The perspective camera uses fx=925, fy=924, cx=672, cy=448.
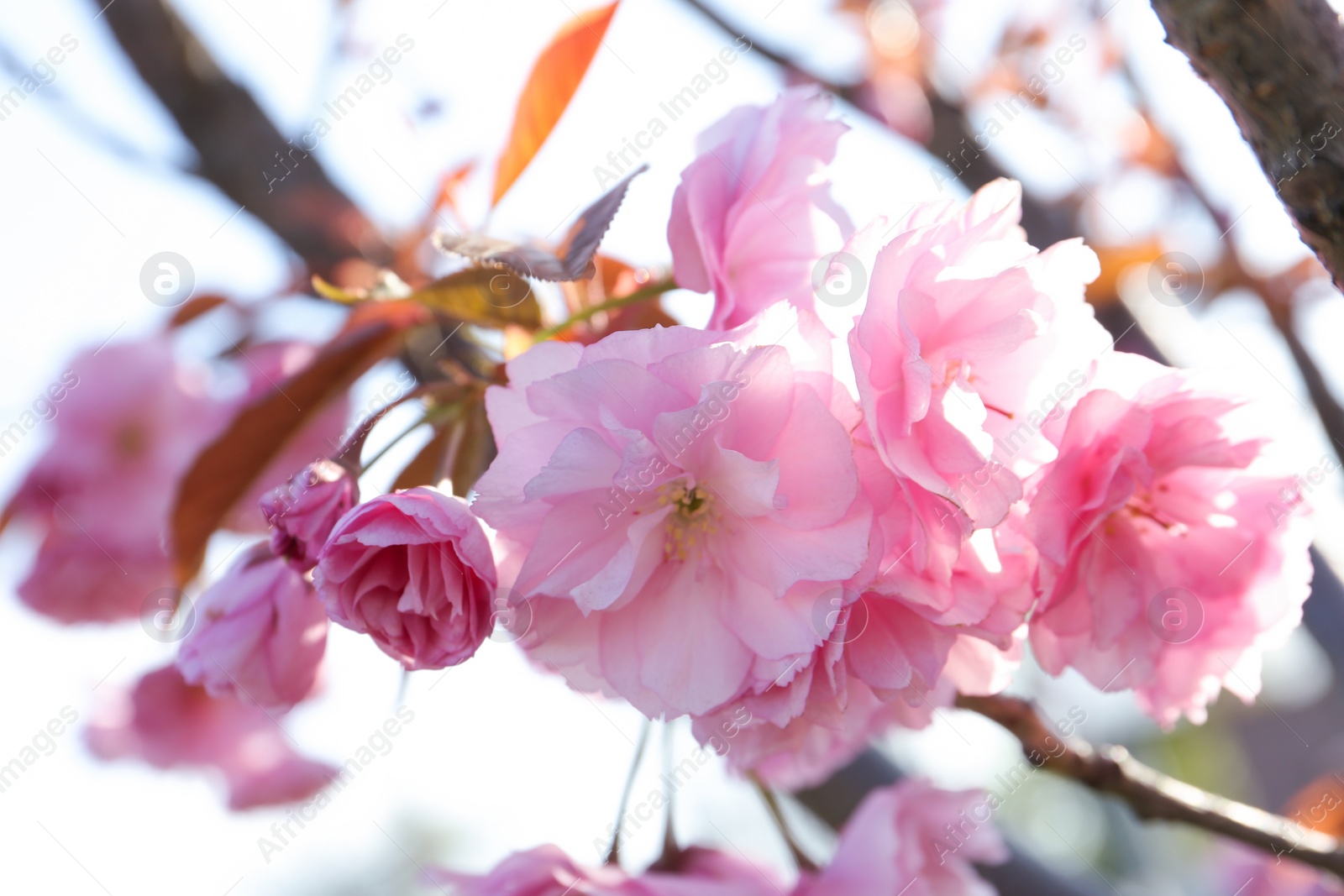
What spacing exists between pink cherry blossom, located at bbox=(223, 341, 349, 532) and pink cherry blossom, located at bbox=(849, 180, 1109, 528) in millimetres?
830

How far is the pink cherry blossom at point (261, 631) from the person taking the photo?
81cm

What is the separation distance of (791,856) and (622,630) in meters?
0.50

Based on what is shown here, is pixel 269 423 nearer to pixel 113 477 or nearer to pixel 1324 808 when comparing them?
A: pixel 113 477

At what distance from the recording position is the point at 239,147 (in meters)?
1.52

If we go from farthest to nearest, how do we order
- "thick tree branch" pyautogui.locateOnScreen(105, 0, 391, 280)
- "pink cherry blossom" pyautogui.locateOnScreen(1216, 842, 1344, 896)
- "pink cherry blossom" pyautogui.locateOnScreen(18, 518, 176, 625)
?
1. "pink cherry blossom" pyautogui.locateOnScreen(1216, 842, 1344, 896)
2. "thick tree branch" pyautogui.locateOnScreen(105, 0, 391, 280)
3. "pink cherry blossom" pyautogui.locateOnScreen(18, 518, 176, 625)

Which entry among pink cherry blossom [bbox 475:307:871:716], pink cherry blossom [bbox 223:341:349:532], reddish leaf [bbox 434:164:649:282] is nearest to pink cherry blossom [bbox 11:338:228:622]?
pink cherry blossom [bbox 223:341:349:532]

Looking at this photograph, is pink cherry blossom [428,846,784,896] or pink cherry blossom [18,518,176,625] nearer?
pink cherry blossom [428,846,784,896]

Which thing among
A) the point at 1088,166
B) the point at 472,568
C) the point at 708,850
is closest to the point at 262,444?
the point at 472,568

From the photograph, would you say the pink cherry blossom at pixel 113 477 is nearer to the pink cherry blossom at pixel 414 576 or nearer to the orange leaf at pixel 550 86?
the orange leaf at pixel 550 86

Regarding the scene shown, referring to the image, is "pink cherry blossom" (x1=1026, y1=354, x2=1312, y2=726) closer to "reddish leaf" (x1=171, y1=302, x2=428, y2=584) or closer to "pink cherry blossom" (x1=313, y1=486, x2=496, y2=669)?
"pink cherry blossom" (x1=313, y1=486, x2=496, y2=669)

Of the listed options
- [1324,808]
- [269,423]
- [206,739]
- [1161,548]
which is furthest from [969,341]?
[206,739]

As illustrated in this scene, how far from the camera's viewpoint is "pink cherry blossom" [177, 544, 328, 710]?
81 cm

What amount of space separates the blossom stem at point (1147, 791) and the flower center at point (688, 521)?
0.36 meters

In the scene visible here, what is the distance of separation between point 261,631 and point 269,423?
0.97 ft
